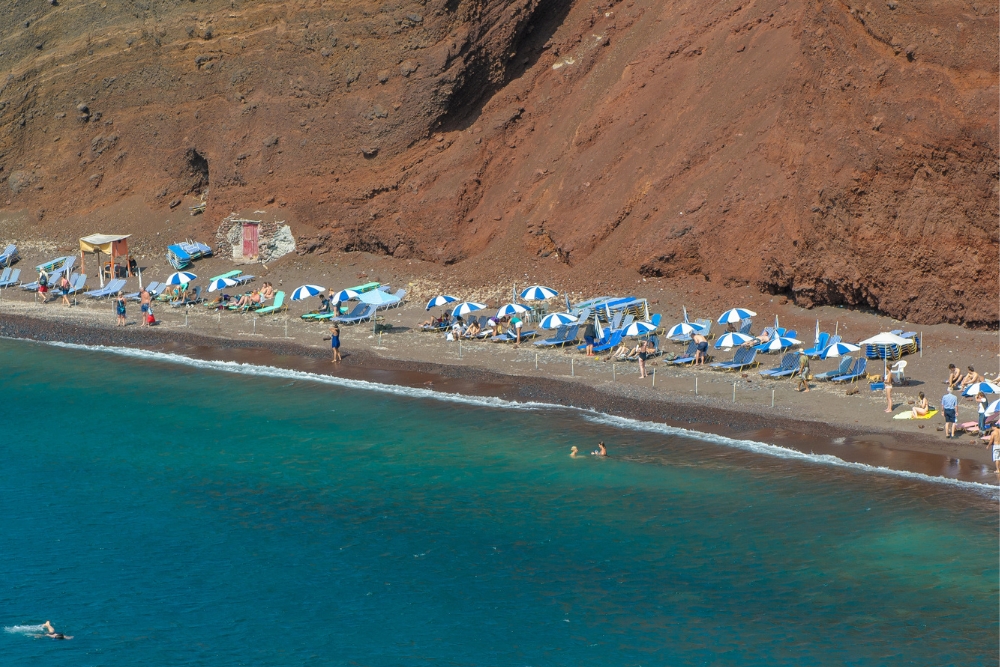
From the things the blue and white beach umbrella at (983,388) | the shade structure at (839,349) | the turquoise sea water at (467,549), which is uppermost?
the shade structure at (839,349)

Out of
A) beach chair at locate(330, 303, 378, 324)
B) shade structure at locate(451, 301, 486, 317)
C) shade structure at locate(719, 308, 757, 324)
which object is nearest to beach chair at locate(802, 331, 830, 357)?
shade structure at locate(719, 308, 757, 324)

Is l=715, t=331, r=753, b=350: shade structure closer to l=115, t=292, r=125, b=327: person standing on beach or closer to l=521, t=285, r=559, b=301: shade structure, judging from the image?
l=521, t=285, r=559, b=301: shade structure

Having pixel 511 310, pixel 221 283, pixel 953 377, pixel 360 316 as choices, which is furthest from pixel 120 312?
pixel 953 377

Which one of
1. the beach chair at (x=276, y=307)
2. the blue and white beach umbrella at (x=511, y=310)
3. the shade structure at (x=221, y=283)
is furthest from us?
the shade structure at (x=221, y=283)

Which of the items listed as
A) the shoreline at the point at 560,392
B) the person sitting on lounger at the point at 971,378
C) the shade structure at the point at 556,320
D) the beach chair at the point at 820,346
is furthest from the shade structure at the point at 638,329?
the person sitting on lounger at the point at 971,378

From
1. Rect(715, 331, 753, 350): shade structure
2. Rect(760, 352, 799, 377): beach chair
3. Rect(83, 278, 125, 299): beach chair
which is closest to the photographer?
Rect(760, 352, 799, 377): beach chair

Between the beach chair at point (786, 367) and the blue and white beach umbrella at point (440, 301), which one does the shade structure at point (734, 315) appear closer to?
the beach chair at point (786, 367)

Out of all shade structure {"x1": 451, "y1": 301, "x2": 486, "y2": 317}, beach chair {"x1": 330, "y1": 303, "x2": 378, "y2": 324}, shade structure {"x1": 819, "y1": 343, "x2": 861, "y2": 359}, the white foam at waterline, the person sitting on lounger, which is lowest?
the white foam at waterline
